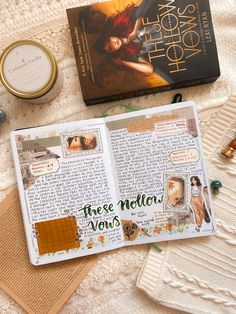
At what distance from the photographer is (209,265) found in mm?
661

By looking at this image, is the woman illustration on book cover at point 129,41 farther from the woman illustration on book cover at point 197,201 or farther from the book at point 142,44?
the woman illustration on book cover at point 197,201

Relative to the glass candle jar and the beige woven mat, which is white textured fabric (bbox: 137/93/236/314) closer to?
the beige woven mat

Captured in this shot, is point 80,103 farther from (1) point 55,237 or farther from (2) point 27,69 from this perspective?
(1) point 55,237

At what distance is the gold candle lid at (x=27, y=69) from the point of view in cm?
61

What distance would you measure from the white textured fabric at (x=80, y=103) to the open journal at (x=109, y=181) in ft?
0.08

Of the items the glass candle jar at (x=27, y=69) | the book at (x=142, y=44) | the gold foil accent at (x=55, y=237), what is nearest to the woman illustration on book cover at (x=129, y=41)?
the book at (x=142, y=44)

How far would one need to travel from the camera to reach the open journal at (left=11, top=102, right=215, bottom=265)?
2.18ft

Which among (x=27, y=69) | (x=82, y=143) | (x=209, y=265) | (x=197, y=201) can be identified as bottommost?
(x=209, y=265)

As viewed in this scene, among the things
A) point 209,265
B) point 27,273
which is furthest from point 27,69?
point 209,265

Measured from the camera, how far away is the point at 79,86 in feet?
2.23

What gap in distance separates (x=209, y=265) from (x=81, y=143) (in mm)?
334

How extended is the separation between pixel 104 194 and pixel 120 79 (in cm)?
22

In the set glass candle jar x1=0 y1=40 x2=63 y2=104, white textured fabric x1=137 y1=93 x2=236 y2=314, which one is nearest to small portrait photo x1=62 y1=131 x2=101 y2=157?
glass candle jar x1=0 y1=40 x2=63 y2=104

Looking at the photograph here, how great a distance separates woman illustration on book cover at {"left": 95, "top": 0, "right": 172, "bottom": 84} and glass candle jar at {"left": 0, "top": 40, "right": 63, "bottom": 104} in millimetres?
112
